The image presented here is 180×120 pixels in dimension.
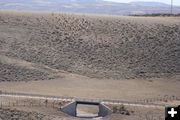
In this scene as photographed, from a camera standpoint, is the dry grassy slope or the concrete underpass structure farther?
the dry grassy slope

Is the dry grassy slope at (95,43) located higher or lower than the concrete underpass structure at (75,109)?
higher

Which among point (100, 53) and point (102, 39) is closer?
point (100, 53)

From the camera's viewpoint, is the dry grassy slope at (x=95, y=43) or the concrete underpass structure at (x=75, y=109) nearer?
the concrete underpass structure at (x=75, y=109)

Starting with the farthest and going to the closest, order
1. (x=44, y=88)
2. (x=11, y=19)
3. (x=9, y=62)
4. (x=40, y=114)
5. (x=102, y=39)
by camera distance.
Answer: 1. (x=11, y=19)
2. (x=102, y=39)
3. (x=9, y=62)
4. (x=44, y=88)
5. (x=40, y=114)

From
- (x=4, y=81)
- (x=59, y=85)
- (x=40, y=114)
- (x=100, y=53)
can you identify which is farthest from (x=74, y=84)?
(x=40, y=114)

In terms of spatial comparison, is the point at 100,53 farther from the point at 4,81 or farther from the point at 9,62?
the point at 4,81

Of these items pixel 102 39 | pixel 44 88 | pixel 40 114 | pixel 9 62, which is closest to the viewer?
pixel 40 114

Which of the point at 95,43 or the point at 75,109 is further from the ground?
the point at 95,43

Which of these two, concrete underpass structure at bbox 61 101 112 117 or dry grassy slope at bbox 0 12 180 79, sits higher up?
dry grassy slope at bbox 0 12 180 79
